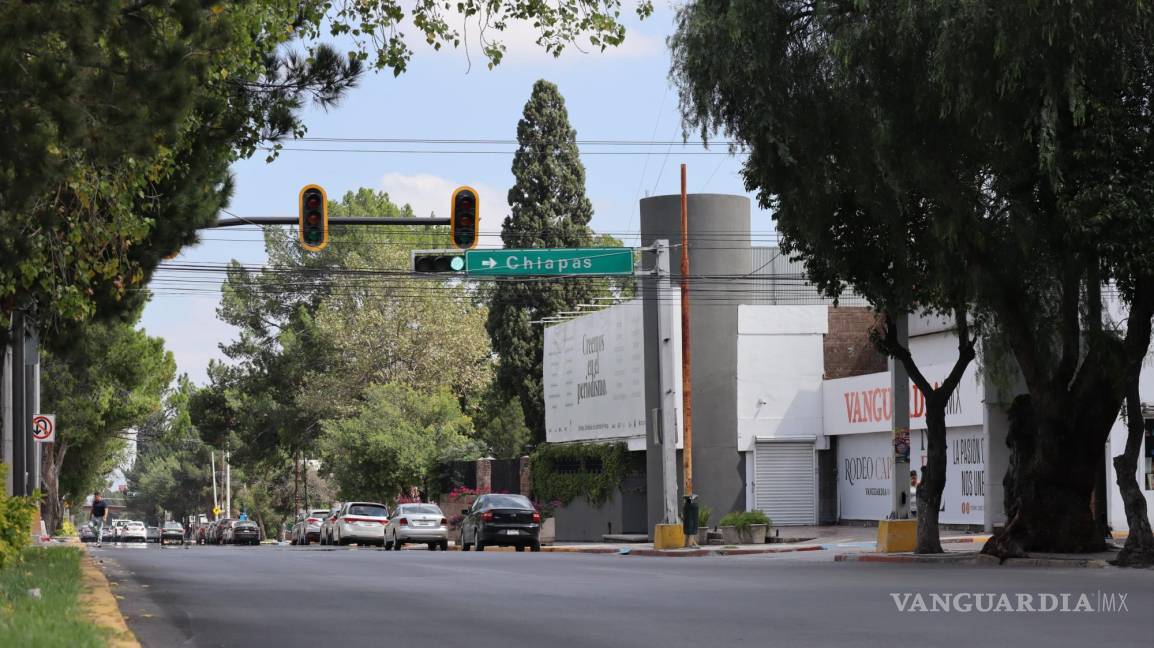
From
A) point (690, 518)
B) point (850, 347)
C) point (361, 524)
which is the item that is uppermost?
point (850, 347)

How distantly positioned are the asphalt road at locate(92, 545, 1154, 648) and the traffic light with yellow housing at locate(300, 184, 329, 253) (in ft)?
17.1

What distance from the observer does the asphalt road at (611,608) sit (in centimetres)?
1221

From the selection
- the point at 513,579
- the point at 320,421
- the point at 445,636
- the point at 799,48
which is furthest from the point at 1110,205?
the point at 320,421

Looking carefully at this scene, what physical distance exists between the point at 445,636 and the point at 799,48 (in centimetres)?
1459

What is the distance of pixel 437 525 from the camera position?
43656 mm

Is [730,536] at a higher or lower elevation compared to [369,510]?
lower

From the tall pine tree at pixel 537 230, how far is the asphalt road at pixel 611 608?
145 feet

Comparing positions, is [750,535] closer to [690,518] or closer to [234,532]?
[690,518]

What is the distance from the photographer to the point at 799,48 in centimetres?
2452

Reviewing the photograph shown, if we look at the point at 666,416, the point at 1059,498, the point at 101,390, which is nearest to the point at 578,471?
the point at 666,416

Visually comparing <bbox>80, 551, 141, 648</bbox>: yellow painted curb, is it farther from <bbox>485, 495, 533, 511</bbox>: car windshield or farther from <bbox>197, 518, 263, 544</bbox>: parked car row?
<bbox>197, 518, 263, 544</bbox>: parked car row

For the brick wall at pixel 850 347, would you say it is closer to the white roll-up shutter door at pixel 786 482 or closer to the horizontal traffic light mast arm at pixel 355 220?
the white roll-up shutter door at pixel 786 482

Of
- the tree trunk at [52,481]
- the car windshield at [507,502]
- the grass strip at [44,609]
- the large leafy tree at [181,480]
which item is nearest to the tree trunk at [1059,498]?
the grass strip at [44,609]

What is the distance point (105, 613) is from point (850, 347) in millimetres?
37457
